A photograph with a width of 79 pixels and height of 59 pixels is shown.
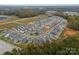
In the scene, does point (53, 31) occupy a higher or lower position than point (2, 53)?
higher

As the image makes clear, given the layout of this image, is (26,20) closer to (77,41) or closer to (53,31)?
(53,31)

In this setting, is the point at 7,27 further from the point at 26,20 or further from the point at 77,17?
the point at 77,17
